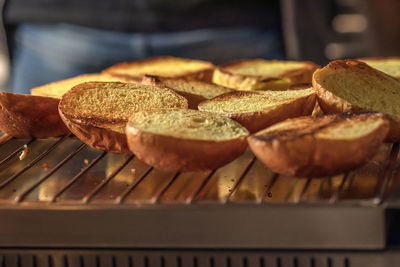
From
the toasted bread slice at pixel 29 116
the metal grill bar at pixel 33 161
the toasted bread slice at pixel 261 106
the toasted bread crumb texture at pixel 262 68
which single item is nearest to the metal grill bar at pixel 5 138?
the toasted bread slice at pixel 29 116

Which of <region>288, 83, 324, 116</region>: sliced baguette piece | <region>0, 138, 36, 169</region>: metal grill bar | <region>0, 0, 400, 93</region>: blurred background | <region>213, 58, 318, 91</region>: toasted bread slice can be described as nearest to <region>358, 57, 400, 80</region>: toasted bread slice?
<region>213, 58, 318, 91</region>: toasted bread slice

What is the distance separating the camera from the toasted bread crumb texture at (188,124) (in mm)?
1081

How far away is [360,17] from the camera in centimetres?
348

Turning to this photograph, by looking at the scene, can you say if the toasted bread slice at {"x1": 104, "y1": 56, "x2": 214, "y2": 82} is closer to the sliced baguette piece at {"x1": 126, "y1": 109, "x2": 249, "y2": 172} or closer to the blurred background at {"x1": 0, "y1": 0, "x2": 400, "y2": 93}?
the sliced baguette piece at {"x1": 126, "y1": 109, "x2": 249, "y2": 172}

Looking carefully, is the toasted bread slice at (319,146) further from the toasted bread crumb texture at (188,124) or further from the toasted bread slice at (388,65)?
the toasted bread slice at (388,65)

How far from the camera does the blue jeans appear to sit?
264 cm

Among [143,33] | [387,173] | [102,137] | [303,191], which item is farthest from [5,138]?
[143,33]

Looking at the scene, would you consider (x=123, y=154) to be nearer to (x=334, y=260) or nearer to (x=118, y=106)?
(x=118, y=106)

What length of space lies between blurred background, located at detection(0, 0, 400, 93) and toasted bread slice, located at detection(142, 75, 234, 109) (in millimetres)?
1104

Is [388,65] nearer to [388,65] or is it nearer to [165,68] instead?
[388,65]

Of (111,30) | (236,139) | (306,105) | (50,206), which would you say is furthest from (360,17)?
(50,206)

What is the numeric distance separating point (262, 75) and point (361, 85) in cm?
37

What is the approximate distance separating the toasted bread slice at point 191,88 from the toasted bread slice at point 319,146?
35 centimetres

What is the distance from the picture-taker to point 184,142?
1052 millimetres
